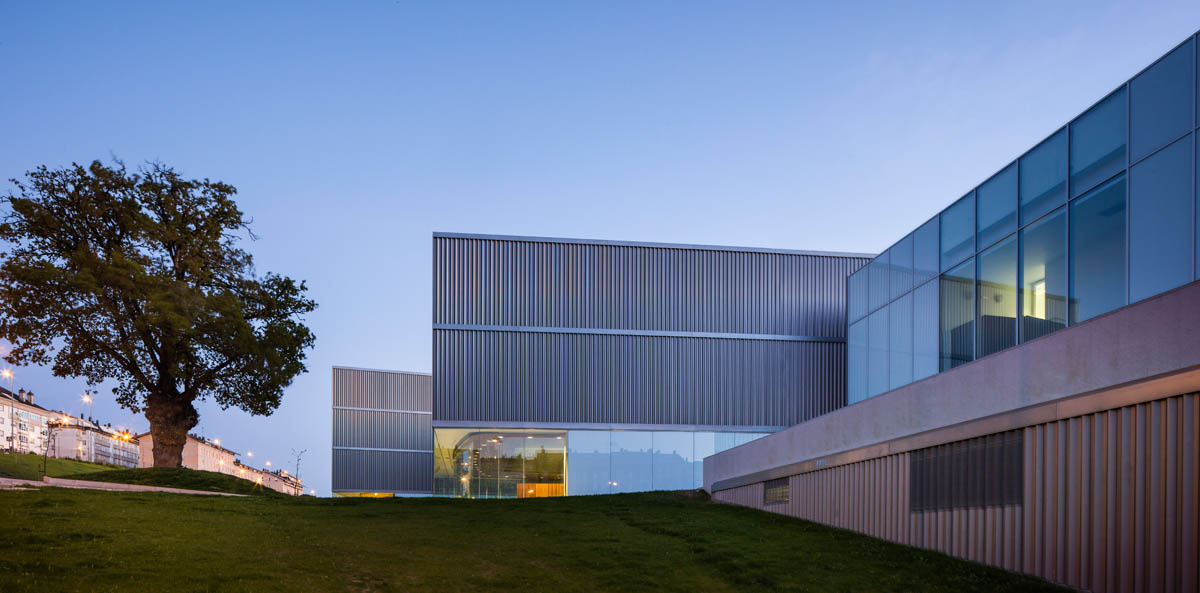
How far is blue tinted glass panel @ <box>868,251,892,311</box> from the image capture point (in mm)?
27562

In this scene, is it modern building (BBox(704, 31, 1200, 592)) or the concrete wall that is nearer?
the concrete wall

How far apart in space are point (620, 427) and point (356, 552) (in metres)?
22.0

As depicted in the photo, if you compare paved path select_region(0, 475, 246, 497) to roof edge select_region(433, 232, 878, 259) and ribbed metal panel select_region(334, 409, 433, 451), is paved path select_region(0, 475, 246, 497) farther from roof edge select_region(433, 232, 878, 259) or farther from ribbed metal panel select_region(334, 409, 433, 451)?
ribbed metal panel select_region(334, 409, 433, 451)

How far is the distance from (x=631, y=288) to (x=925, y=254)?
1521cm

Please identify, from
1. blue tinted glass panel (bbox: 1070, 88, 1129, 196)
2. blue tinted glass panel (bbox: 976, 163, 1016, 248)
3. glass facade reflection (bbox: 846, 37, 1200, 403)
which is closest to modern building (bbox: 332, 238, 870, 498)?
glass facade reflection (bbox: 846, 37, 1200, 403)

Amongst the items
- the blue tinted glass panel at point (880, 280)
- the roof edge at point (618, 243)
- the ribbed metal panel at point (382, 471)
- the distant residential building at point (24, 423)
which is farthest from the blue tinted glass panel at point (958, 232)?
the distant residential building at point (24, 423)

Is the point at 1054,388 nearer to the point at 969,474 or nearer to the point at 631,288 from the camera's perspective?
the point at 969,474

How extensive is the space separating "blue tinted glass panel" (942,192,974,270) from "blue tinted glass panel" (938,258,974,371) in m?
0.30

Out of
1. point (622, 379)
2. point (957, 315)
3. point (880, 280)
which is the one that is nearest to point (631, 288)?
point (622, 379)

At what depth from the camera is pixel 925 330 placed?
24.5 m

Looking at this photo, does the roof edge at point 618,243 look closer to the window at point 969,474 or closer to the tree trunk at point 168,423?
the tree trunk at point 168,423

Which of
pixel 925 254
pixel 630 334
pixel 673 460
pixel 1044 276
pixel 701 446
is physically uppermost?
pixel 925 254

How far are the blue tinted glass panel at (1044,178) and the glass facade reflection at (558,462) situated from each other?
18451mm

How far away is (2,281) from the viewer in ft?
93.5
